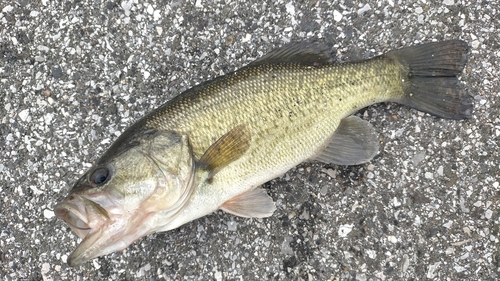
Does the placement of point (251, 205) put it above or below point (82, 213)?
below

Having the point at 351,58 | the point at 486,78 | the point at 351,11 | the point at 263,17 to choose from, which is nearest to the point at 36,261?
the point at 263,17

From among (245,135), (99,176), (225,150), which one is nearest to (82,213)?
(99,176)

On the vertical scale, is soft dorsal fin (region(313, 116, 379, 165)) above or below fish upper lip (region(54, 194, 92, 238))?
below

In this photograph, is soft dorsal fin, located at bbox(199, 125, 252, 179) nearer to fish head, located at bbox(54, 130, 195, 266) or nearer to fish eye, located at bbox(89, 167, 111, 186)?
fish head, located at bbox(54, 130, 195, 266)

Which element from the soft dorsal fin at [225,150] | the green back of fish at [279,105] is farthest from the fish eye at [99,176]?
the soft dorsal fin at [225,150]

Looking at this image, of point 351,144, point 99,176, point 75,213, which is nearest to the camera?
point 75,213

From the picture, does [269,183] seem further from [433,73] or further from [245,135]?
[433,73]

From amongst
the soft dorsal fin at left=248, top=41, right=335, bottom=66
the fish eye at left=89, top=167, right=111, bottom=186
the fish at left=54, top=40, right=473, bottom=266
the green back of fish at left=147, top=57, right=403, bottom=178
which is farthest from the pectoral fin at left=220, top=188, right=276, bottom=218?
the soft dorsal fin at left=248, top=41, right=335, bottom=66

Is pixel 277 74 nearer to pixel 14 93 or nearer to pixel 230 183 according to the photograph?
pixel 230 183
